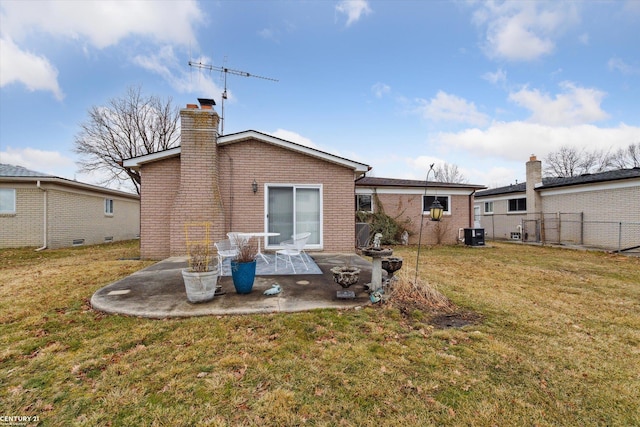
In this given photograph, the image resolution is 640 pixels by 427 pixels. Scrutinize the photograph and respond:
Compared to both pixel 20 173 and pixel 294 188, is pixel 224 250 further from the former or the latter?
pixel 20 173

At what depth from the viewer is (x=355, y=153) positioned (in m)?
31.2

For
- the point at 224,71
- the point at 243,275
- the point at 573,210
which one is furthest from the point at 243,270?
the point at 573,210

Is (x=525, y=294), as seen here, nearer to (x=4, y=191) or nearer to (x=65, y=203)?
(x=65, y=203)

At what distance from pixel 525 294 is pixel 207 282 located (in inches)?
226

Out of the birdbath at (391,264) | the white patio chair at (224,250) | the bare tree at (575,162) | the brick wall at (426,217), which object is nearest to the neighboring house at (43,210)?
the white patio chair at (224,250)

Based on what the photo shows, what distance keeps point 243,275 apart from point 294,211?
4619 mm

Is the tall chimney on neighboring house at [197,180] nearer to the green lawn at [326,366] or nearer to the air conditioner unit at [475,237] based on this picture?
the green lawn at [326,366]

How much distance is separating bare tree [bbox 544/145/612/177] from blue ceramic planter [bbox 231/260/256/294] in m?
45.1

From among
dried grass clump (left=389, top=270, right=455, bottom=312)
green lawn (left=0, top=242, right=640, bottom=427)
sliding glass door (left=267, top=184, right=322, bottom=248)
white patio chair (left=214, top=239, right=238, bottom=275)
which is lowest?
green lawn (left=0, top=242, right=640, bottom=427)

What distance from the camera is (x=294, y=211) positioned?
8.98 meters

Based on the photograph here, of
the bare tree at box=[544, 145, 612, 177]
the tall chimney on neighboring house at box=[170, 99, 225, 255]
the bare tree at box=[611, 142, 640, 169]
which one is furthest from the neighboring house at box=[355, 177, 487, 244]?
the bare tree at box=[611, 142, 640, 169]

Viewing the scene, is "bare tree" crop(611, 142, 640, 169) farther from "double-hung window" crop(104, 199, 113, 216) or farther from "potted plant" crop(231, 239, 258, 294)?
"double-hung window" crop(104, 199, 113, 216)

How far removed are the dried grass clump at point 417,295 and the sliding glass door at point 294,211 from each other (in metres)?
4.56

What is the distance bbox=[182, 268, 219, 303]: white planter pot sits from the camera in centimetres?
405
